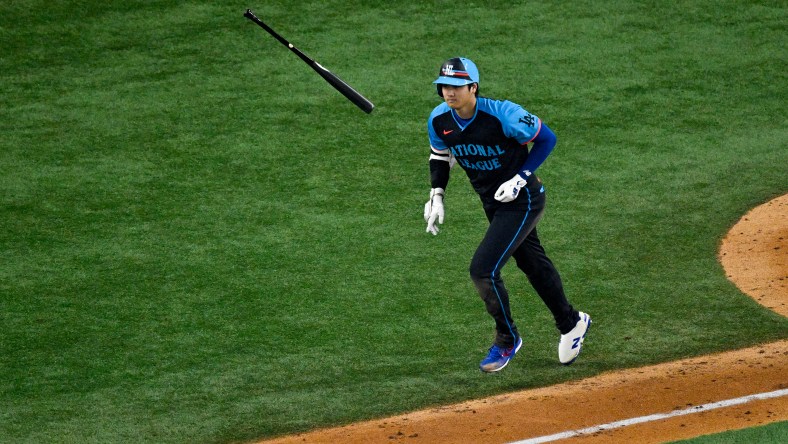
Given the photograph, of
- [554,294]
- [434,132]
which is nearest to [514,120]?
[434,132]

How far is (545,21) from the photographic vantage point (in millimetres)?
13445

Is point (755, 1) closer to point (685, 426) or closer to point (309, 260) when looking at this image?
point (309, 260)

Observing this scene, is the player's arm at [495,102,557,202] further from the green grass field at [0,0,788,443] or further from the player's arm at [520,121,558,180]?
the green grass field at [0,0,788,443]

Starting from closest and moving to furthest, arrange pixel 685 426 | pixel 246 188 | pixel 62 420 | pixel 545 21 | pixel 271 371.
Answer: pixel 685 426 → pixel 62 420 → pixel 271 371 → pixel 246 188 → pixel 545 21

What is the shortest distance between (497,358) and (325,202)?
130 inches

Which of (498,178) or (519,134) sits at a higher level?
(519,134)

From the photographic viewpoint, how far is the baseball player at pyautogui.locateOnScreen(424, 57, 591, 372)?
6816mm

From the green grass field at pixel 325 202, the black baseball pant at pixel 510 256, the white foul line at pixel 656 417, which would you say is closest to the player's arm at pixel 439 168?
the black baseball pant at pixel 510 256

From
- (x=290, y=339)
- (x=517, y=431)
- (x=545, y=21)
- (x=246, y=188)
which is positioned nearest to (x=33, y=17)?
(x=246, y=188)

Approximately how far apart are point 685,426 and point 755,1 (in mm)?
8716

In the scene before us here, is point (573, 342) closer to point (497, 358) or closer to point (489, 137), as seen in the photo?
point (497, 358)

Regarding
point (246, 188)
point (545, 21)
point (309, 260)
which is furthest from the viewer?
point (545, 21)

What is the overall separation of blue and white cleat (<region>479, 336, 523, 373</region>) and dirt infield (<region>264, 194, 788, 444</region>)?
252mm

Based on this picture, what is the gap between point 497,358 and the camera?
731 cm
